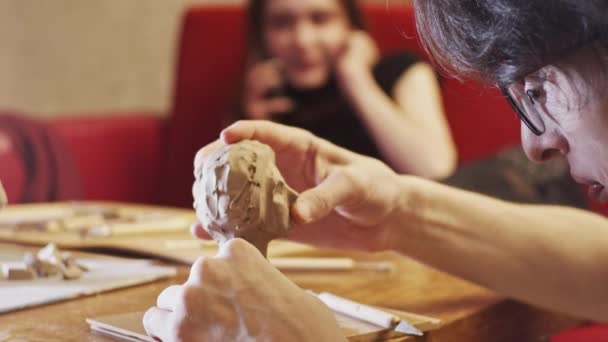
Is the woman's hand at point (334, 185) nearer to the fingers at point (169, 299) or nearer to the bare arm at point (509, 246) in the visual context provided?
the bare arm at point (509, 246)

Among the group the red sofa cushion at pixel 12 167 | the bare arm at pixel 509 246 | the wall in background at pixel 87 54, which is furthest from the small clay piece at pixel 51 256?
the wall in background at pixel 87 54

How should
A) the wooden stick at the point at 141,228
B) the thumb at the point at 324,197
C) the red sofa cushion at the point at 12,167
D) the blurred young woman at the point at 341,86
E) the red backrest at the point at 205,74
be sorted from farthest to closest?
the red backrest at the point at 205,74 < the blurred young woman at the point at 341,86 < the red sofa cushion at the point at 12,167 < the wooden stick at the point at 141,228 < the thumb at the point at 324,197

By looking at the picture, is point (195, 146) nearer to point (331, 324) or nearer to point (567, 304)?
point (567, 304)

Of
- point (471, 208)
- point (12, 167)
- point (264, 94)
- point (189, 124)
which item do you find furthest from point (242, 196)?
point (189, 124)

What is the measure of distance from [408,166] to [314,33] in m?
0.41

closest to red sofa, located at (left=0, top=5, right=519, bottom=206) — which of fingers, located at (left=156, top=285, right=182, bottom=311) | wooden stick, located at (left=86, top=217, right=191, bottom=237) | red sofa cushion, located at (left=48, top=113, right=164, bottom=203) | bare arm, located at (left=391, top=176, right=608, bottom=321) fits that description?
red sofa cushion, located at (left=48, top=113, right=164, bottom=203)

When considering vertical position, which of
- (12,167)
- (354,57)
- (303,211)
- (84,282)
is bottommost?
(12,167)

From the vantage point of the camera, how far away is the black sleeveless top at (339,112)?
2.21 meters

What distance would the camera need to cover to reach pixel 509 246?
1058 mm

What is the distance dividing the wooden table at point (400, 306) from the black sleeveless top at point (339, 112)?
1.05 meters

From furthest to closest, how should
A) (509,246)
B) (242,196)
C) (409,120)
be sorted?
1. (409,120)
2. (509,246)
3. (242,196)

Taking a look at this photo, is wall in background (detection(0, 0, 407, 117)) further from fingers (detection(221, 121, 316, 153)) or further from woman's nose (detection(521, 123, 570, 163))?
woman's nose (detection(521, 123, 570, 163))

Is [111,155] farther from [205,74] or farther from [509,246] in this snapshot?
[509,246]

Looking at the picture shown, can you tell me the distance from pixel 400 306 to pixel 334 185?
14 centimetres
